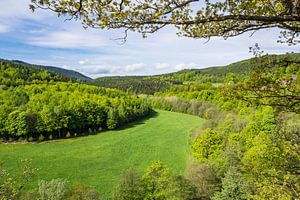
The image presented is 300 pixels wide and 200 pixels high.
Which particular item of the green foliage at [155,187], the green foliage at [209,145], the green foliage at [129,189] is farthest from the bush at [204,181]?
the green foliage at [209,145]

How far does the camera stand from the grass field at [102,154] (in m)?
27.9

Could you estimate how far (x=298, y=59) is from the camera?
4609 mm

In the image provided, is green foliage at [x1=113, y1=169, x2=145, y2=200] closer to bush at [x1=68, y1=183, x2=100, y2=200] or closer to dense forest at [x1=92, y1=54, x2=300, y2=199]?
dense forest at [x1=92, y1=54, x2=300, y2=199]

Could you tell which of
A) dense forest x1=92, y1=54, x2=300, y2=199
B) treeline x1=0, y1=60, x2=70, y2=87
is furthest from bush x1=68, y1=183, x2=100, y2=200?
treeline x1=0, y1=60, x2=70, y2=87

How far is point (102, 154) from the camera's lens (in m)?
36.5

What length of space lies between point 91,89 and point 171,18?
80.1 meters

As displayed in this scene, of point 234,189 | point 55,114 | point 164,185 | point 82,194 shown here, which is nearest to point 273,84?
point 234,189

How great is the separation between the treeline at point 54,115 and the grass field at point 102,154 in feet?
12.3

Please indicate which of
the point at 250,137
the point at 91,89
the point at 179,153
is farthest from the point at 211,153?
the point at 91,89

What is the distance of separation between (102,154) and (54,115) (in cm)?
1631

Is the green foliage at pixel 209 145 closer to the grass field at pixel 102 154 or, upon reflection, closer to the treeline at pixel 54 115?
the grass field at pixel 102 154

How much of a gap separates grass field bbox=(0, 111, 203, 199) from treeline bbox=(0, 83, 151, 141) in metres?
3.74

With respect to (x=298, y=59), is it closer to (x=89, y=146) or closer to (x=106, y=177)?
(x=106, y=177)

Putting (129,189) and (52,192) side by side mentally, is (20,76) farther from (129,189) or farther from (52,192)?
(129,189)
